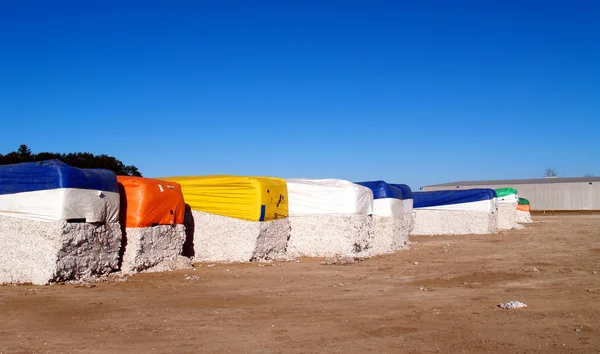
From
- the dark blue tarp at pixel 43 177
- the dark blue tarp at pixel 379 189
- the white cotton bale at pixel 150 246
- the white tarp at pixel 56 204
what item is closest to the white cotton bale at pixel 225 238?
the white cotton bale at pixel 150 246

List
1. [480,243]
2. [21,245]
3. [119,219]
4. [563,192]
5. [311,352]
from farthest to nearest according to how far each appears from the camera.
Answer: [563,192] < [480,243] < [119,219] < [21,245] < [311,352]

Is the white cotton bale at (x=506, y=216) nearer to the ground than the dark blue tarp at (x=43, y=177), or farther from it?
nearer to the ground

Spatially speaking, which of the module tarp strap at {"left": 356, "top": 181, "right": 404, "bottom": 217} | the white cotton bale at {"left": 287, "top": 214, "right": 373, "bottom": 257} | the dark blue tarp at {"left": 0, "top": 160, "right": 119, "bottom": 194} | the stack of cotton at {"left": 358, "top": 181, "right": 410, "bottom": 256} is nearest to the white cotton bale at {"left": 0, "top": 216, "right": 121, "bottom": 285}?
the dark blue tarp at {"left": 0, "top": 160, "right": 119, "bottom": 194}

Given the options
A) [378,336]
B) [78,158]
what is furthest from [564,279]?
[78,158]

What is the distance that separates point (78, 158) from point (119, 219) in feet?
50.9

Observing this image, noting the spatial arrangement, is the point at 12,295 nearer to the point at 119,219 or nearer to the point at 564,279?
the point at 119,219

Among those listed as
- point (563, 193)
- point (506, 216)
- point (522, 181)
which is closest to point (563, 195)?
point (563, 193)

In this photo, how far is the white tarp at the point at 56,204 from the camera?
1040 centimetres

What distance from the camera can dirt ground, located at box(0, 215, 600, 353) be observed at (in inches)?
262

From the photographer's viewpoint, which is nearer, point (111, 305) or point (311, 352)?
point (311, 352)

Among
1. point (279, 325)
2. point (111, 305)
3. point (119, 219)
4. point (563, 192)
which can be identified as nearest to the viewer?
point (279, 325)

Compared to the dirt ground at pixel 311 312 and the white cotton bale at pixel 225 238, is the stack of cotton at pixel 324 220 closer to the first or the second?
the white cotton bale at pixel 225 238

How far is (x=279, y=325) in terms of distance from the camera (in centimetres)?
762

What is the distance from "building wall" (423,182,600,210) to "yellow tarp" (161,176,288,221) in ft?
205
